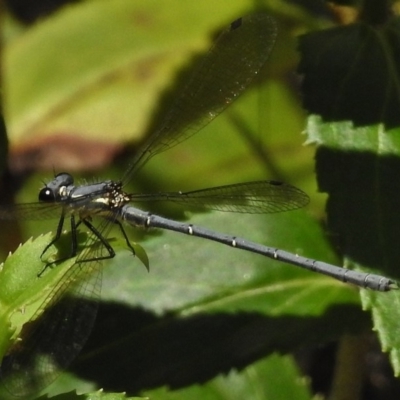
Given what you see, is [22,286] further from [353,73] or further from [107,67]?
[107,67]

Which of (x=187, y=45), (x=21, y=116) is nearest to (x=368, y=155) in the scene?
(x=187, y=45)

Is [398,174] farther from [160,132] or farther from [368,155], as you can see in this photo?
[160,132]

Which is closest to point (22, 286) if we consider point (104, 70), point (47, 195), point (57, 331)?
point (57, 331)

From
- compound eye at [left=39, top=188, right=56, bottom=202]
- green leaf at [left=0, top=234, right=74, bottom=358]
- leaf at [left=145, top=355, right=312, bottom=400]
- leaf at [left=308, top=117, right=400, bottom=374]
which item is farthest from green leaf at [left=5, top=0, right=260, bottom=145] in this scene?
green leaf at [left=0, top=234, right=74, bottom=358]

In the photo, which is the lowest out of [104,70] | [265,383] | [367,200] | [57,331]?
[265,383]

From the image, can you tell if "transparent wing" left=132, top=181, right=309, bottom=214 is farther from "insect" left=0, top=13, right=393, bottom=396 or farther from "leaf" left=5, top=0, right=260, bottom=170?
"leaf" left=5, top=0, right=260, bottom=170


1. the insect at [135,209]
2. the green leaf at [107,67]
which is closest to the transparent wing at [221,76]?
the insect at [135,209]

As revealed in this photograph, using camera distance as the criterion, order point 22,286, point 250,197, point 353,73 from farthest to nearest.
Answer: point 250,197, point 353,73, point 22,286
